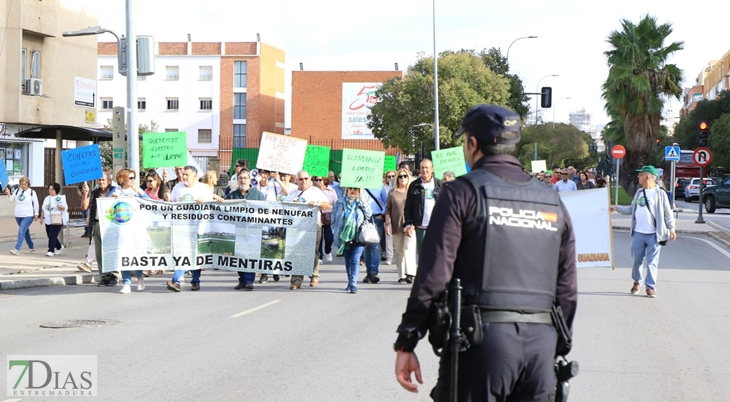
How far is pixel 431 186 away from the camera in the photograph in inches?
547

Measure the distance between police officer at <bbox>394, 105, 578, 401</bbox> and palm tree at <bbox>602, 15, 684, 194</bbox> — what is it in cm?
3855

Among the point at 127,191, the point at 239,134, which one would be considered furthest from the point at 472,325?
the point at 239,134

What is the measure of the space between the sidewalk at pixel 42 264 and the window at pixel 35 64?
31.0ft

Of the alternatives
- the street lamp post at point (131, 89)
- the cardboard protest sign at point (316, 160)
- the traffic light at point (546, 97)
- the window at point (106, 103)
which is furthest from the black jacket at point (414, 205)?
the window at point (106, 103)

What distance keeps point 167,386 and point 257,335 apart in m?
2.49

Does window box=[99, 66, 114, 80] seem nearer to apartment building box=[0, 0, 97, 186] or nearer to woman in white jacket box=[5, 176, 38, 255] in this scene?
apartment building box=[0, 0, 97, 186]

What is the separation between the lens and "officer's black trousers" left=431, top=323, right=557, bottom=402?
3.49 meters

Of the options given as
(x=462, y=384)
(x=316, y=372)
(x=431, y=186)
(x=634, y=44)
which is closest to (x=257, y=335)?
(x=316, y=372)

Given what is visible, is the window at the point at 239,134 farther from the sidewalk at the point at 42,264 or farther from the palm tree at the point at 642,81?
the sidewalk at the point at 42,264

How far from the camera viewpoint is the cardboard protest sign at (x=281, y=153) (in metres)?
16.8

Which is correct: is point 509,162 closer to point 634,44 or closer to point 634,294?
point 634,294

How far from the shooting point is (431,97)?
2430 inches

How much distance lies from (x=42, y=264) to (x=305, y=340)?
960cm

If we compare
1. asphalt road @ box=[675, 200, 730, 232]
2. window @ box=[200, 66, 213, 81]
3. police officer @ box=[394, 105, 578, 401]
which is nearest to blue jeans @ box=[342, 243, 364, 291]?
police officer @ box=[394, 105, 578, 401]
